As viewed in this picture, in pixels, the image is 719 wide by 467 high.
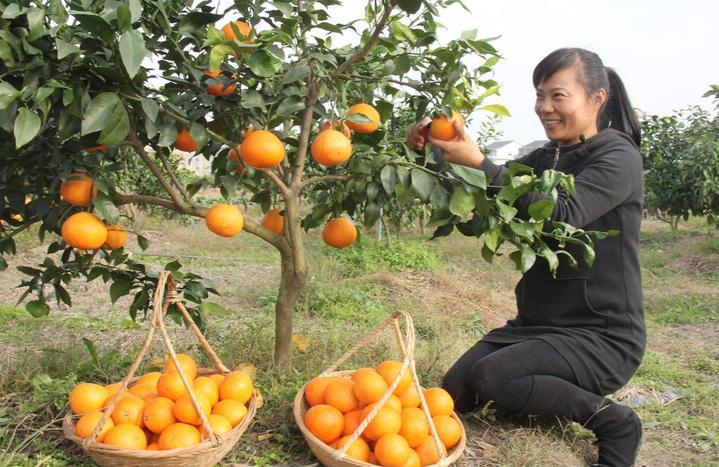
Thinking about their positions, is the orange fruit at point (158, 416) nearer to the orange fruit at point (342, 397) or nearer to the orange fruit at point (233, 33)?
the orange fruit at point (342, 397)

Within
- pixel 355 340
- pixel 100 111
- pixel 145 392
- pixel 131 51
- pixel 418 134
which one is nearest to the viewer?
pixel 131 51

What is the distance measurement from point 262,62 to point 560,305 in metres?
1.35

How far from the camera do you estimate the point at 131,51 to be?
3.68 feet

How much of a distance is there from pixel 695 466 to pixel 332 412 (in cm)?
139

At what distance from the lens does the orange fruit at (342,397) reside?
1716 mm

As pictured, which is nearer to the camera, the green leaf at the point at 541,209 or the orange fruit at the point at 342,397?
the green leaf at the point at 541,209

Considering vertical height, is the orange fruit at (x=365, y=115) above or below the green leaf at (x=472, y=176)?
above

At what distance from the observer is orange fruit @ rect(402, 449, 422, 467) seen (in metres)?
1.53

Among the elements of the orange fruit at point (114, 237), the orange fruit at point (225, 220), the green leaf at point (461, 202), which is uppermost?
the green leaf at point (461, 202)

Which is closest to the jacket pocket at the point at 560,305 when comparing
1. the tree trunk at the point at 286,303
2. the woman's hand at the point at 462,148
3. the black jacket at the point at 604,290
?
the black jacket at the point at 604,290

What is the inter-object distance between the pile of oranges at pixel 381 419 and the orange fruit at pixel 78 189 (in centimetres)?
87

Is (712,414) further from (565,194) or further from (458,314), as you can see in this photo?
(458,314)

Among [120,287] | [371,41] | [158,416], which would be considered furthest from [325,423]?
[371,41]

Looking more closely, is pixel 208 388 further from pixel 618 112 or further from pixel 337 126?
pixel 618 112
